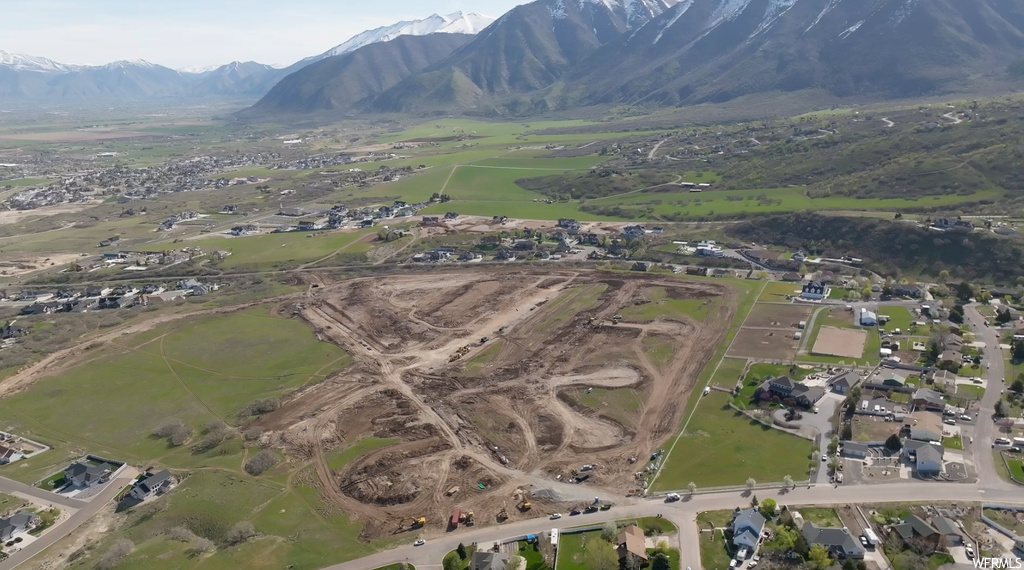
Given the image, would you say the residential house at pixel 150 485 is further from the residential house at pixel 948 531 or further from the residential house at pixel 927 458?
the residential house at pixel 927 458

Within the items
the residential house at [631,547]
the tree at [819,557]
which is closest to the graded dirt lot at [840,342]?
the tree at [819,557]

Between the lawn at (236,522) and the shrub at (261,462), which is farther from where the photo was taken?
the shrub at (261,462)

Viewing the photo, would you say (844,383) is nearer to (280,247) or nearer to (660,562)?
(660,562)

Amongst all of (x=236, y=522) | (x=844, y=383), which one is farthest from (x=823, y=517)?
(x=236, y=522)

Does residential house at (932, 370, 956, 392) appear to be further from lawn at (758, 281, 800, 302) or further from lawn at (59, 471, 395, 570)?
lawn at (59, 471, 395, 570)

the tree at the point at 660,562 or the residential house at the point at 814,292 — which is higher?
the tree at the point at 660,562
